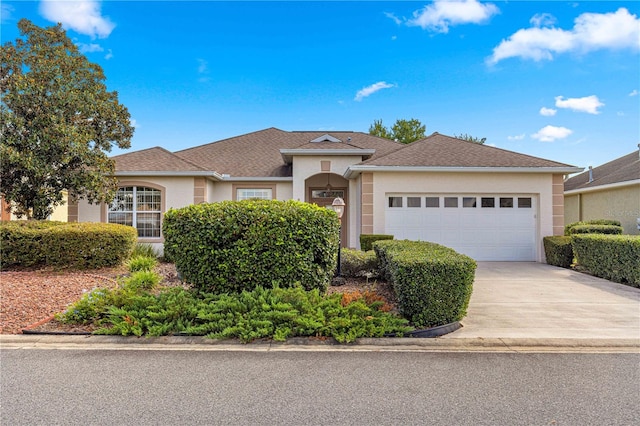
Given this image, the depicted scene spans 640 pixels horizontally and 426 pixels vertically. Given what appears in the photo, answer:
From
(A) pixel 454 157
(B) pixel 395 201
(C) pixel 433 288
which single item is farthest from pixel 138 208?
(C) pixel 433 288

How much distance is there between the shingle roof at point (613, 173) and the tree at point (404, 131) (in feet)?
42.1

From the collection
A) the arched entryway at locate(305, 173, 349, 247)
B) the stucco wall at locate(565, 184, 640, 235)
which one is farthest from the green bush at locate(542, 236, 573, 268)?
the arched entryway at locate(305, 173, 349, 247)

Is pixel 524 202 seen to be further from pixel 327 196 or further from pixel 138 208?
pixel 138 208

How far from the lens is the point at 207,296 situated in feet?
19.8

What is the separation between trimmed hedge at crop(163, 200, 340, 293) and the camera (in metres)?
6.18

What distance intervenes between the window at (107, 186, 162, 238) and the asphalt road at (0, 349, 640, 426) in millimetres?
9336

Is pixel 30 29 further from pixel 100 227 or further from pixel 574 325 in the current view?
pixel 574 325

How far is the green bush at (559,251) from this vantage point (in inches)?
456

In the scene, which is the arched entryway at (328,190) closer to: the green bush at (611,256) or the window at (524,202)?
the window at (524,202)

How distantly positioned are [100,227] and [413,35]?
11968 mm

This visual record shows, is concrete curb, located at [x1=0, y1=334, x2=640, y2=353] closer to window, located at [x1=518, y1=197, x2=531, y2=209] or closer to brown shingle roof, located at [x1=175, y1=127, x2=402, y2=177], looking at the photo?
window, located at [x1=518, y1=197, x2=531, y2=209]

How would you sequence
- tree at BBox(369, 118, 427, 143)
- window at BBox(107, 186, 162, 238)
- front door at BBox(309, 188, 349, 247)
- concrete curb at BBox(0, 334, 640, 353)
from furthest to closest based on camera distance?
tree at BBox(369, 118, 427, 143), front door at BBox(309, 188, 349, 247), window at BBox(107, 186, 162, 238), concrete curb at BBox(0, 334, 640, 353)

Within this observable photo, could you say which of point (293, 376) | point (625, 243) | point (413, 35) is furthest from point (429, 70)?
point (293, 376)

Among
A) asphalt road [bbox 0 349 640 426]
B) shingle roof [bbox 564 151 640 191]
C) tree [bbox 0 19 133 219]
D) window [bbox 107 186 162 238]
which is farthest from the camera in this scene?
shingle roof [bbox 564 151 640 191]
